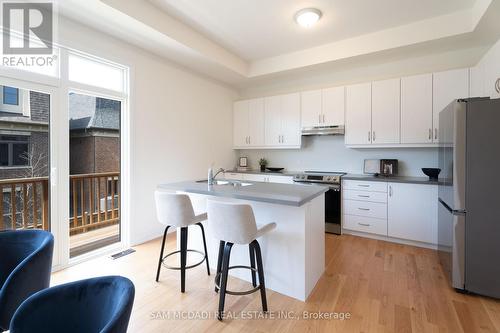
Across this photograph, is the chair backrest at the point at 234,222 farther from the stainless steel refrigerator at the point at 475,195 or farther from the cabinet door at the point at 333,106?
the cabinet door at the point at 333,106

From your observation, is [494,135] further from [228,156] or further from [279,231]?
[228,156]

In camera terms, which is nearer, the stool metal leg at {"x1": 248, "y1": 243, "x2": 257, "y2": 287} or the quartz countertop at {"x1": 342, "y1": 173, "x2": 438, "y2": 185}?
the stool metal leg at {"x1": 248, "y1": 243, "x2": 257, "y2": 287}

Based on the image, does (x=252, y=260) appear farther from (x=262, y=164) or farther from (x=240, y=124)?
(x=240, y=124)

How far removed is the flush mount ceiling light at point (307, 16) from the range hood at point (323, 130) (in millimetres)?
1647

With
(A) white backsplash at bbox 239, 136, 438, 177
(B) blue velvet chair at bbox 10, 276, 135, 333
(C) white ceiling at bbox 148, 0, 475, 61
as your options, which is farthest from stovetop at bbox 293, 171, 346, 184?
(B) blue velvet chair at bbox 10, 276, 135, 333

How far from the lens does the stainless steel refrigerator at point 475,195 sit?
2.04 meters

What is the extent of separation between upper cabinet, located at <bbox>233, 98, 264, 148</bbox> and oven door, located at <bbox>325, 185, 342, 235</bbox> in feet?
5.78

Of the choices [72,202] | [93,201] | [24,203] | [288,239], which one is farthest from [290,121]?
[24,203]

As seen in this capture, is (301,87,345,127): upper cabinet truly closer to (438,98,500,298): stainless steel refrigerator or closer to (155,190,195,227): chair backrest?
(438,98,500,298): stainless steel refrigerator

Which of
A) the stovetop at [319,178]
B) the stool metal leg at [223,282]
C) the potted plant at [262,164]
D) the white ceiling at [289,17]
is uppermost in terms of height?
the white ceiling at [289,17]

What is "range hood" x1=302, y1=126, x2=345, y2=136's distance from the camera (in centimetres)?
405

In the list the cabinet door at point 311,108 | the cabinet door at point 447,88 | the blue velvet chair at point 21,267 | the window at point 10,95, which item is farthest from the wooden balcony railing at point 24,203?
the cabinet door at point 447,88

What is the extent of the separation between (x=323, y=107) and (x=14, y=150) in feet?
13.5

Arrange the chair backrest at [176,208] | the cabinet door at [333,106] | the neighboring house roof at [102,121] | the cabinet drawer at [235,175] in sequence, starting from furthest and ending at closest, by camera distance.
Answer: the cabinet drawer at [235,175], the cabinet door at [333,106], the neighboring house roof at [102,121], the chair backrest at [176,208]
